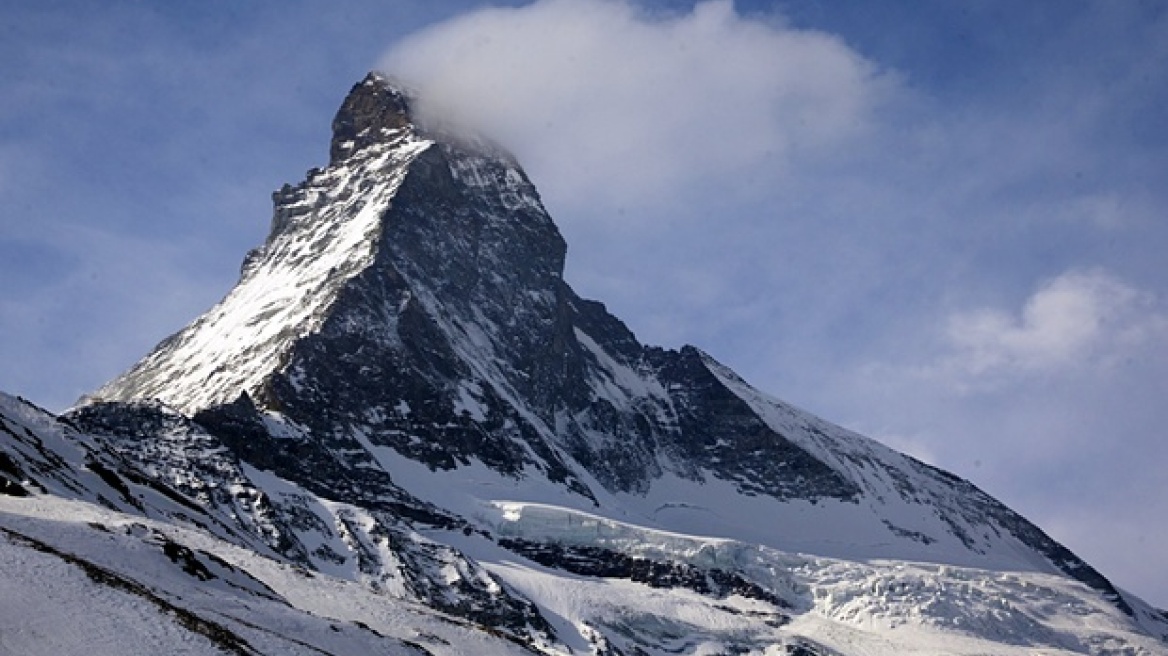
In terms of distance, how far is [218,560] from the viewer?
68.4m

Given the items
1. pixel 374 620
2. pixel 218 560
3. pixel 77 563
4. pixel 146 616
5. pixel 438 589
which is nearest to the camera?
pixel 146 616

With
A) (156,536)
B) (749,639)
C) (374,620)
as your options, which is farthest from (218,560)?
(749,639)

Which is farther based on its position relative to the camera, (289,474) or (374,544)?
(289,474)

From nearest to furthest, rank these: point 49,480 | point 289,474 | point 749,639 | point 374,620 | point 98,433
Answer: point 374,620 → point 49,480 → point 98,433 → point 749,639 → point 289,474

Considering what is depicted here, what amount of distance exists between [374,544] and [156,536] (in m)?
87.9

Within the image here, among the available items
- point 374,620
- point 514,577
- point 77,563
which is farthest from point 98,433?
point 77,563

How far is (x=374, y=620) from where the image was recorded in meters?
74.1

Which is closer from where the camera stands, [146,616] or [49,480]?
[146,616]

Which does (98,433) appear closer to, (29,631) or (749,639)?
(749,639)

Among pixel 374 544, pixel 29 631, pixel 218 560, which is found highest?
pixel 374 544

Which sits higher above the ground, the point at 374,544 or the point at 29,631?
the point at 374,544

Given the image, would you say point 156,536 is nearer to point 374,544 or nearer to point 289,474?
point 374,544

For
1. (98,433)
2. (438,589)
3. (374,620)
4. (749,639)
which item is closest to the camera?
(374,620)

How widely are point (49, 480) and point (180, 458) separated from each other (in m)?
72.6
